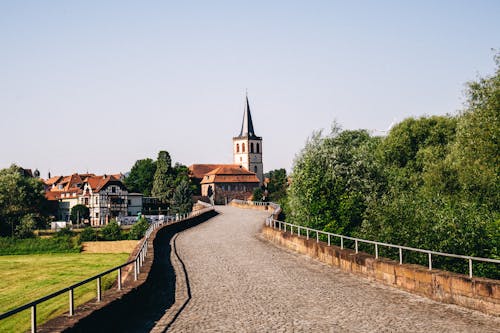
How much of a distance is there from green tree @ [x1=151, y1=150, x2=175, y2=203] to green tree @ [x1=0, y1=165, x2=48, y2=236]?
1109 inches

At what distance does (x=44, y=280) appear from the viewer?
39.6 m

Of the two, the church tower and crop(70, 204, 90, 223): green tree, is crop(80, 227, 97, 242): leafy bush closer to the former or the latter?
crop(70, 204, 90, 223): green tree

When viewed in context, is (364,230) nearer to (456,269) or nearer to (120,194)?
(456,269)

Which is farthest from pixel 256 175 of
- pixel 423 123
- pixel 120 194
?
pixel 423 123

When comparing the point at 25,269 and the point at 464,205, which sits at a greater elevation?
the point at 464,205

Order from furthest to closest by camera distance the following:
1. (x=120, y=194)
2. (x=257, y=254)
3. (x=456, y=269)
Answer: (x=120, y=194)
(x=257, y=254)
(x=456, y=269)

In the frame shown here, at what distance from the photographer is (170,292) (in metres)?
15.3

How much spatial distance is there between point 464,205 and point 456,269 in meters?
5.61

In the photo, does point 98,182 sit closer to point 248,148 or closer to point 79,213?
point 79,213

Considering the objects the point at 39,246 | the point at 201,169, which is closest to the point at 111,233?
the point at 39,246

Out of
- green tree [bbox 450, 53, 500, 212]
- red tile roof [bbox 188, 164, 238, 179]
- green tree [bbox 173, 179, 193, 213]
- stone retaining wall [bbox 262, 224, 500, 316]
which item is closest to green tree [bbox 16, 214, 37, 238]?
green tree [bbox 173, 179, 193, 213]

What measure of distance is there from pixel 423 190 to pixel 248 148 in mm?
114528

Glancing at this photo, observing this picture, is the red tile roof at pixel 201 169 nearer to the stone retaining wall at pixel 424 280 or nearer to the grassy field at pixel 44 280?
the grassy field at pixel 44 280

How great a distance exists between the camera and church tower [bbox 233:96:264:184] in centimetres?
14750
